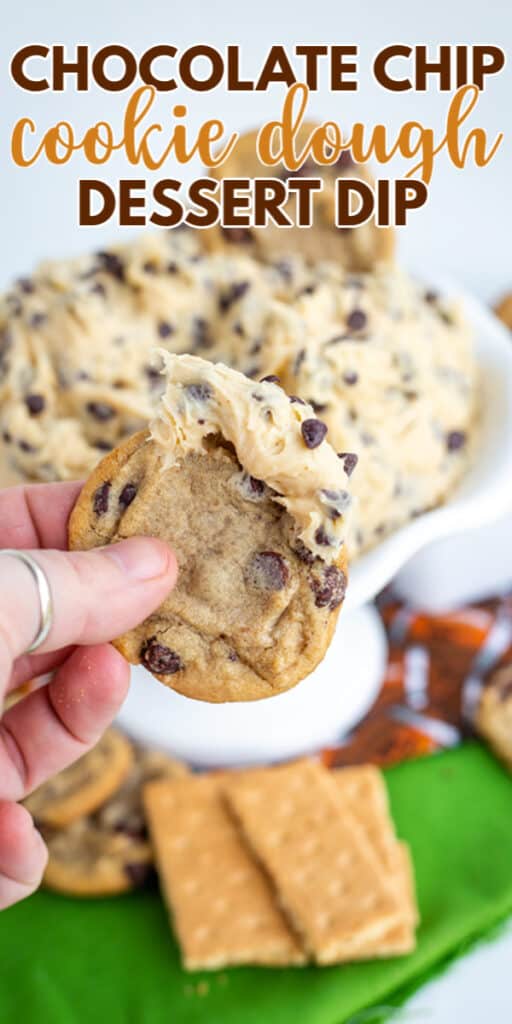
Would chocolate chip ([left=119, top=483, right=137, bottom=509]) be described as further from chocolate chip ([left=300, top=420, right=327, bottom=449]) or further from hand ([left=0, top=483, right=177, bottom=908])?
chocolate chip ([left=300, top=420, right=327, bottom=449])

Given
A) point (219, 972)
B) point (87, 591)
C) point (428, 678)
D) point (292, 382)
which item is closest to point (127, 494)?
point (87, 591)

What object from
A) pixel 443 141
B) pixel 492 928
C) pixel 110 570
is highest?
pixel 443 141

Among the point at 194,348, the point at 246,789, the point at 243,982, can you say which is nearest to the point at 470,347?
the point at 194,348

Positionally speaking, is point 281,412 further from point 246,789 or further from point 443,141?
point 443,141

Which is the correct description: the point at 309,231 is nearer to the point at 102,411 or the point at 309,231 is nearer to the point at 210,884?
the point at 102,411

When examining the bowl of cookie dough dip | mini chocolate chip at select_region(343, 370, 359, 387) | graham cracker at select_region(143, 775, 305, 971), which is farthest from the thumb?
graham cracker at select_region(143, 775, 305, 971)
